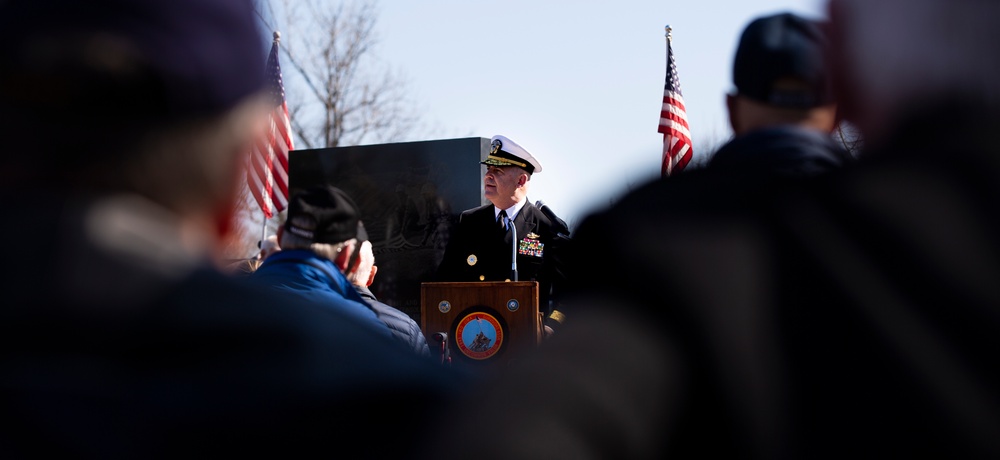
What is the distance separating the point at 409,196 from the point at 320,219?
393 centimetres

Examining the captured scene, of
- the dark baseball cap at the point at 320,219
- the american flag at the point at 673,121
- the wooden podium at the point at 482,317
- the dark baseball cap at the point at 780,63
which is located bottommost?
the wooden podium at the point at 482,317

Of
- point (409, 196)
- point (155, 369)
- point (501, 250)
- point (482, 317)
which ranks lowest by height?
point (482, 317)

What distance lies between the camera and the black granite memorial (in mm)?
7504

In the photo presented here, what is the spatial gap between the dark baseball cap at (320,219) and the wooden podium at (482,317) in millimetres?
1733

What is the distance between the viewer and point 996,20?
41.5 inches

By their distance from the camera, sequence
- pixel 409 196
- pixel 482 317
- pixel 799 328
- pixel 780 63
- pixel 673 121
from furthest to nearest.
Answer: pixel 673 121
pixel 409 196
pixel 482 317
pixel 780 63
pixel 799 328

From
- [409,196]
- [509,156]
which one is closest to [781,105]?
[509,156]

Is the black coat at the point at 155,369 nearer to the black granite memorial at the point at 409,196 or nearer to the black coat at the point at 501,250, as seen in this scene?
the black coat at the point at 501,250

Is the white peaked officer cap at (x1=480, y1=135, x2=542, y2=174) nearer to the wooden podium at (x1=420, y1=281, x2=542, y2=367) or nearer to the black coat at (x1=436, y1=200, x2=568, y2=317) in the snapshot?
the black coat at (x1=436, y1=200, x2=568, y2=317)

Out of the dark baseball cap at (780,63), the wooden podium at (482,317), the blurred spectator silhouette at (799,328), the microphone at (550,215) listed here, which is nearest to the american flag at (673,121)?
the microphone at (550,215)

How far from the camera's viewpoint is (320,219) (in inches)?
150

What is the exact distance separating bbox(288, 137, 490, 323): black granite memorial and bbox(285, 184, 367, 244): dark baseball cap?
3.45 meters

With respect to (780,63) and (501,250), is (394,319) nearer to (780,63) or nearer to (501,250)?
(501,250)

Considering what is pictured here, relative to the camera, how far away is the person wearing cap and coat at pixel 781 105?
3.61ft
